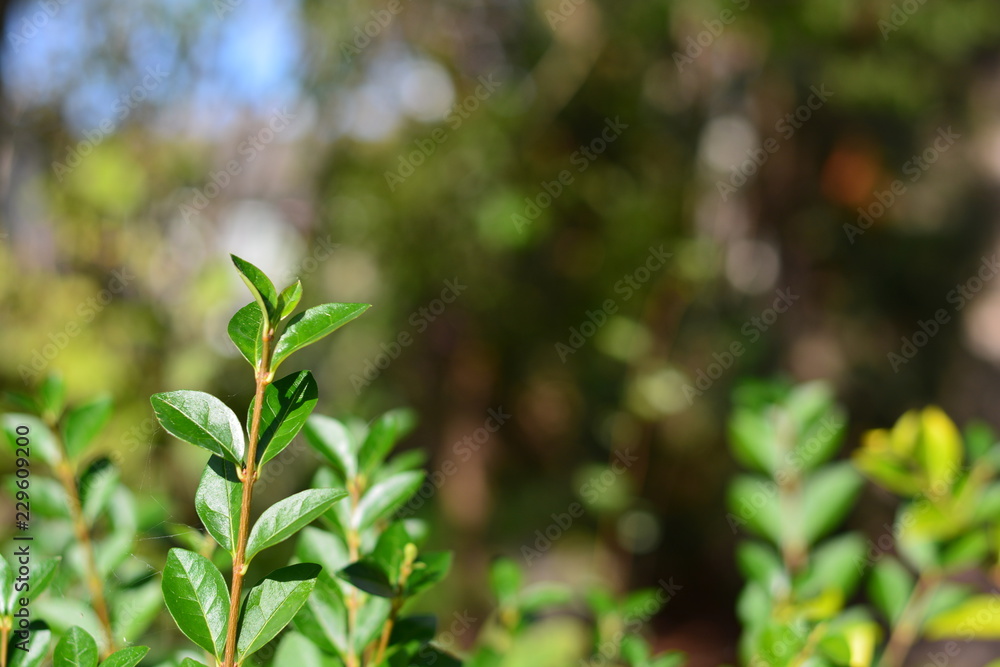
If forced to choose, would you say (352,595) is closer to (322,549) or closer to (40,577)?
(322,549)

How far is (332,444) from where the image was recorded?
23.3 inches

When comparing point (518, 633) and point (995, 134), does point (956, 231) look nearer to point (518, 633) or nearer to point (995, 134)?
point (995, 134)

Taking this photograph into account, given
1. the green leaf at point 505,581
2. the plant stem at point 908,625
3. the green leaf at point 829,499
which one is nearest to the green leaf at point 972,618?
the plant stem at point 908,625

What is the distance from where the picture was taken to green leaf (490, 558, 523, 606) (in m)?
0.69

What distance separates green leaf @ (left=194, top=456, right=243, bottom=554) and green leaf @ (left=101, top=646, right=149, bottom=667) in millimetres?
76

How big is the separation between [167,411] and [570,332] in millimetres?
2527

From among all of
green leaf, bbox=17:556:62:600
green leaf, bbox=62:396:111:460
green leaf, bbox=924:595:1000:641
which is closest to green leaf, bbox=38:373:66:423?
green leaf, bbox=62:396:111:460

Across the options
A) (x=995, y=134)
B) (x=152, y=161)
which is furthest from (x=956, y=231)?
(x=152, y=161)

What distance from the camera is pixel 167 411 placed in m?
0.41

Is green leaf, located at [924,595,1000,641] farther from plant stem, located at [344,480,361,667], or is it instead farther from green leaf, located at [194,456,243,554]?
green leaf, located at [194,456,243,554]

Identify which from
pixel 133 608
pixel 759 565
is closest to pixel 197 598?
pixel 133 608

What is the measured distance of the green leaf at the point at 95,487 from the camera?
667 mm

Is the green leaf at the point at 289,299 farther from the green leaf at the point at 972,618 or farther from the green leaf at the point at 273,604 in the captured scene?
the green leaf at the point at 972,618

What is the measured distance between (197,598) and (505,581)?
12.5 inches
